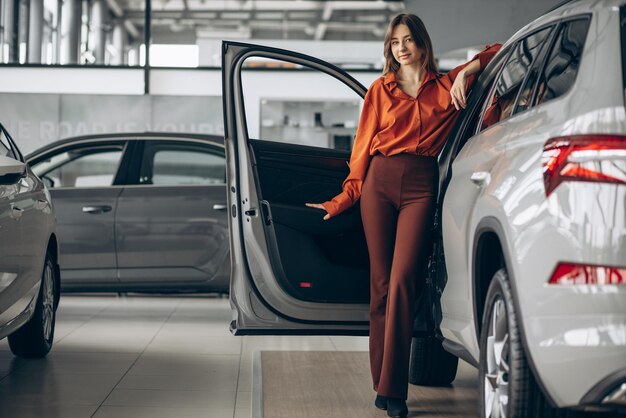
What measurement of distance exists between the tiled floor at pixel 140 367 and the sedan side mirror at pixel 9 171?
1.04m

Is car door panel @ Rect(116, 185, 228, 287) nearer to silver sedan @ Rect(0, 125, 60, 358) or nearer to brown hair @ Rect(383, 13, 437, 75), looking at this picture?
silver sedan @ Rect(0, 125, 60, 358)

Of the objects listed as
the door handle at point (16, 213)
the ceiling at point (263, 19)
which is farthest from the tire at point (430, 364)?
the ceiling at point (263, 19)

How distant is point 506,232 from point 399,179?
1.30 m

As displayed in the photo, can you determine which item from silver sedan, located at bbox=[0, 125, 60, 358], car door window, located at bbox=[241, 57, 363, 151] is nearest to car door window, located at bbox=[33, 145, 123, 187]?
silver sedan, located at bbox=[0, 125, 60, 358]

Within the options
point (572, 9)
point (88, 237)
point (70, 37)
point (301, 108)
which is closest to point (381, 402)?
point (572, 9)

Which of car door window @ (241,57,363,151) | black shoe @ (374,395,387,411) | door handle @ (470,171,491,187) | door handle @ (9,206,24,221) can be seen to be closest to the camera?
door handle @ (470,171,491,187)

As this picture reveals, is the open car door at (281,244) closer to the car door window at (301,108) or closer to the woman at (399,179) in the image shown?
the woman at (399,179)

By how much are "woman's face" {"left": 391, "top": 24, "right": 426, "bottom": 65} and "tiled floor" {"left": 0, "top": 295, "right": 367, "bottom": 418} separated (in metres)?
1.74

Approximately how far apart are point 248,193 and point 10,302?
4.24 ft

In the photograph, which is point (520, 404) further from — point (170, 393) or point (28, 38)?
point (28, 38)

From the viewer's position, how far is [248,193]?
4.64 metres

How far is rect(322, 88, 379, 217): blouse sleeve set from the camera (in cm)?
451

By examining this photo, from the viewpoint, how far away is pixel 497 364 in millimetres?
3410

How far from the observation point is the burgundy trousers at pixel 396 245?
14.4ft
